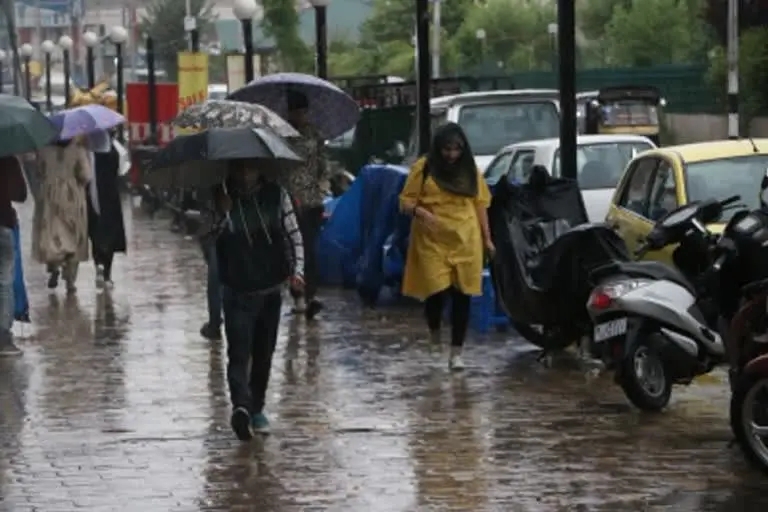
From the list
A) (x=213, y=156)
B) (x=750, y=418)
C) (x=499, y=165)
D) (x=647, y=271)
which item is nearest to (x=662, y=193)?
(x=647, y=271)

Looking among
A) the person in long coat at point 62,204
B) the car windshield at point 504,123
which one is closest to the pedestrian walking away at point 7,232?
the person in long coat at point 62,204

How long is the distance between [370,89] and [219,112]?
940 inches

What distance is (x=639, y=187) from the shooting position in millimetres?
15289

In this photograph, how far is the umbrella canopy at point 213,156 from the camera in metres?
11.2

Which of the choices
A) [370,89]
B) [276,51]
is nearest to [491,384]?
[370,89]

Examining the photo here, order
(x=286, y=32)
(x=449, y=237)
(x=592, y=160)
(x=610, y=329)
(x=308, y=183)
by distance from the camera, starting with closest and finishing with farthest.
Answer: (x=610, y=329) < (x=449, y=237) < (x=308, y=183) < (x=592, y=160) < (x=286, y=32)

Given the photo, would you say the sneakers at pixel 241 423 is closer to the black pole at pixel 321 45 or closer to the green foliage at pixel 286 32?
the black pole at pixel 321 45

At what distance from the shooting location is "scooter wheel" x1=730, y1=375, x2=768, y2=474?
9742mm

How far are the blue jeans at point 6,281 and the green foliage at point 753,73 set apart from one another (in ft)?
96.5

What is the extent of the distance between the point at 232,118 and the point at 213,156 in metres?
1.40

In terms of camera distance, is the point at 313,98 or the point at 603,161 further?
the point at 603,161

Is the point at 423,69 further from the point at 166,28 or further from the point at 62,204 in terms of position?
the point at 166,28

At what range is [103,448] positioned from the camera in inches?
433

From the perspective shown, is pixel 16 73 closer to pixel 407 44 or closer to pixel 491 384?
pixel 407 44
